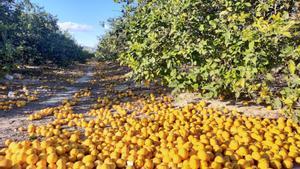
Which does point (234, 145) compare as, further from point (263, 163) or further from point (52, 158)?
point (52, 158)

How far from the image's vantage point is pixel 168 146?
411cm

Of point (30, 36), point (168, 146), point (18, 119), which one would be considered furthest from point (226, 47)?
point (30, 36)

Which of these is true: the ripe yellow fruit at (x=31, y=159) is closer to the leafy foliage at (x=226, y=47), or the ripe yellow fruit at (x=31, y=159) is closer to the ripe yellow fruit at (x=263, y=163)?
the ripe yellow fruit at (x=263, y=163)

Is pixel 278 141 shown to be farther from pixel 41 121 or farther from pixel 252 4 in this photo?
pixel 41 121

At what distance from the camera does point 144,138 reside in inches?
182

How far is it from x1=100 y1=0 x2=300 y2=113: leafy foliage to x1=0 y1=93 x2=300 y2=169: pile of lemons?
0.81m

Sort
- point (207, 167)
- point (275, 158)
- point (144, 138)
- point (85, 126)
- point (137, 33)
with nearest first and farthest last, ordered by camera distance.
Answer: point (207, 167)
point (275, 158)
point (144, 138)
point (85, 126)
point (137, 33)

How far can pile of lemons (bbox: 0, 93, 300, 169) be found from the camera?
3.62 meters

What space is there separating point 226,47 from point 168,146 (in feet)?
9.62

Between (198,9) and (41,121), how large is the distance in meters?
4.14

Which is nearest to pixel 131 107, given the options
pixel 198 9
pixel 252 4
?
pixel 198 9

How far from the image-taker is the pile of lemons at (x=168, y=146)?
11.9 ft

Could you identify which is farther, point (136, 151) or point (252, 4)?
point (252, 4)

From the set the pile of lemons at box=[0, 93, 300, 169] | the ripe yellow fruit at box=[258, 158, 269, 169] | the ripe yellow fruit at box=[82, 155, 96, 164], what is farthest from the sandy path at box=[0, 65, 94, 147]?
the ripe yellow fruit at box=[258, 158, 269, 169]
